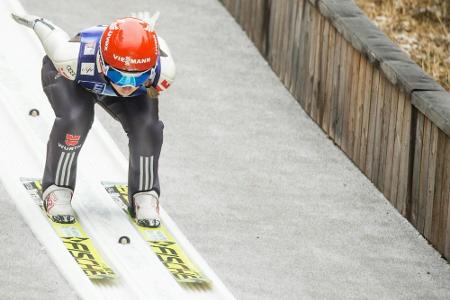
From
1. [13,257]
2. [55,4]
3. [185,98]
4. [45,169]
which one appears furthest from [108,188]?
[55,4]

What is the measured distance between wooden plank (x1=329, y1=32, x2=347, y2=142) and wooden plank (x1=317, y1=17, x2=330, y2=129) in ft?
0.57

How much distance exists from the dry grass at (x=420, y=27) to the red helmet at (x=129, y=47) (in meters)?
4.23

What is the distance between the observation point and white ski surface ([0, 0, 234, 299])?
28.1 feet

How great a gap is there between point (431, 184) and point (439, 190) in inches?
5.6

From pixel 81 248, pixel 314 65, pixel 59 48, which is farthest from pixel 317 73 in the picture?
pixel 81 248

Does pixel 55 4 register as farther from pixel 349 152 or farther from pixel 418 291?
pixel 418 291

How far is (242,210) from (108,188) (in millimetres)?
995

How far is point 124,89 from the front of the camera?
28.6 ft

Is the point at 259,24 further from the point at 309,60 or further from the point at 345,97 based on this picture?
the point at 345,97

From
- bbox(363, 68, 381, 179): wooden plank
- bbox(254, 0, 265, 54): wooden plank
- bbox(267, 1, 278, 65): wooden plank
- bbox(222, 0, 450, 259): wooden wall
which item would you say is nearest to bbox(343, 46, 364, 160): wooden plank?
bbox(222, 0, 450, 259): wooden wall

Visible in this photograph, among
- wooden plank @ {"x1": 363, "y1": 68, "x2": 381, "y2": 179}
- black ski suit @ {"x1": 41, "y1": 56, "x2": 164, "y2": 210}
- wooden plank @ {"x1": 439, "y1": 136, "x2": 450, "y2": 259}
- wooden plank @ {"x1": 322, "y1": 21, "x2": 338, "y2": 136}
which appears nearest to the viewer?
black ski suit @ {"x1": 41, "y1": 56, "x2": 164, "y2": 210}

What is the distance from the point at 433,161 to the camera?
32.4 ft

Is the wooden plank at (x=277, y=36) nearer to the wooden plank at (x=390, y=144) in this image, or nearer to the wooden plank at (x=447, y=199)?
the wooden plank at (x=390, y=144)

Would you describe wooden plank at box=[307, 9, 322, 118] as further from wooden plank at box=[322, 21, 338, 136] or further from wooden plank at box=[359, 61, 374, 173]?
wooden plank at box=[359, 61, 374, 173]
